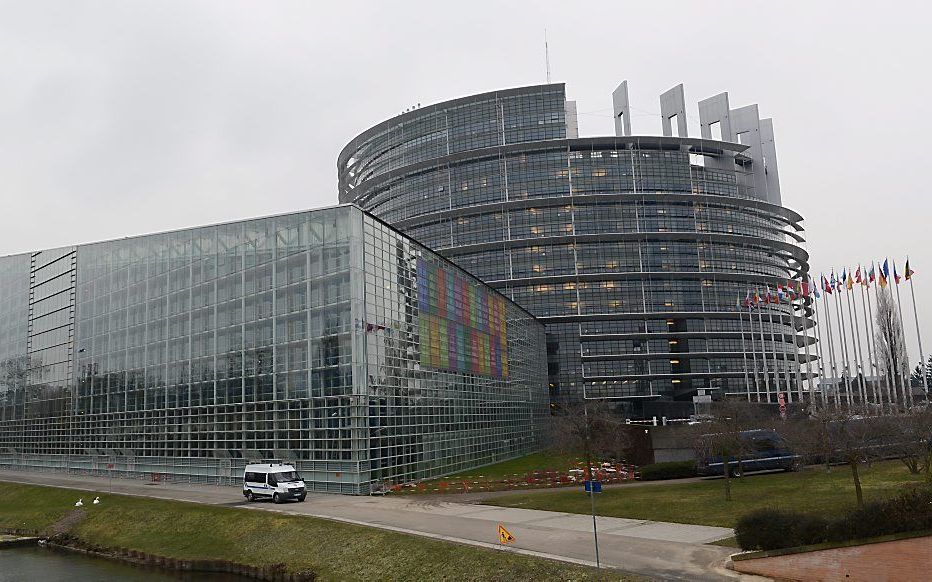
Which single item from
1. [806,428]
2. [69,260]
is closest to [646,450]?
[806,428]

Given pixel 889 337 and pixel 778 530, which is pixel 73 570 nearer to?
pixel 778 530

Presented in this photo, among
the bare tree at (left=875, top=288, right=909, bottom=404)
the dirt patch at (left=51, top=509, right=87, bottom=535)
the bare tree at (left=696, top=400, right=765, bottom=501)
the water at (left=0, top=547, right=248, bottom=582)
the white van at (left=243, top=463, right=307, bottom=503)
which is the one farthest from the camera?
the bare tree at (left=875, top=288, right=909, bottom=404)

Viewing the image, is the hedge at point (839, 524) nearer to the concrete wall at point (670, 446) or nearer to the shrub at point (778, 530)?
the shrub at point (778, 530)

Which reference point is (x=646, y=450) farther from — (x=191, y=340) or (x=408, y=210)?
(x=408, y=210)

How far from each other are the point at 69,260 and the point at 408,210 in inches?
2684

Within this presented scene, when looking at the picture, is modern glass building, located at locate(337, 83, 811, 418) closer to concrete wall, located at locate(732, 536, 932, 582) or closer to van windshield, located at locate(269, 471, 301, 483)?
van windshield, located at locate(269, 471, 301, 483)

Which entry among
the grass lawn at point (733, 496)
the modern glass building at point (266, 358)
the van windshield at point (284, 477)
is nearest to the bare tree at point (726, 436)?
the grass lawn at point (733, 496)

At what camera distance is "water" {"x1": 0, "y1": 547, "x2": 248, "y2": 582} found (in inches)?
1268

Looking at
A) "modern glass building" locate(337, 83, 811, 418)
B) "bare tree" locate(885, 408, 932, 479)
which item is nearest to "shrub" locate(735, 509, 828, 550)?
"bare tree" locate(885, 408, 932, 479)

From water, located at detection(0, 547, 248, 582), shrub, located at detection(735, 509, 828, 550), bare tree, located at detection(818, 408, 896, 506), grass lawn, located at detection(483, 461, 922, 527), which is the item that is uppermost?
bare tree, located at detection(818, 408, 896, 506)

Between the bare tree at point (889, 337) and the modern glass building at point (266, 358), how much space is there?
53008 mm

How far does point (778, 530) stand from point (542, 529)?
35.7ft

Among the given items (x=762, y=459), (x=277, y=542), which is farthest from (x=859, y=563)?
(x=762, y=459)

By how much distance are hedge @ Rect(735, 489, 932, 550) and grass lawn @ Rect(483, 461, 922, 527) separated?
7.00 metres
